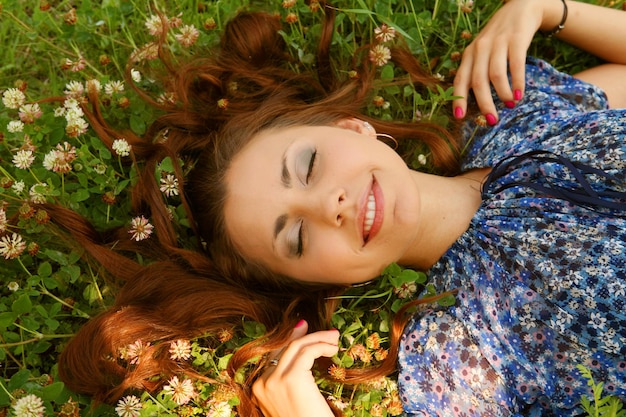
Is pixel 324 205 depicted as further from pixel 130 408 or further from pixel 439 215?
pixel 130 408

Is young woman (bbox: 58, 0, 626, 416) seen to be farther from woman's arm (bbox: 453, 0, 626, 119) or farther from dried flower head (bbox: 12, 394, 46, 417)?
dried flower head (bbox: 12, 394, 46, 417)

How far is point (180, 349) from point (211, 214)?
2.38ft

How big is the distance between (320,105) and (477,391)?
1.76 metres

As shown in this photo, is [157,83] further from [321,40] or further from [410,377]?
[410,377]

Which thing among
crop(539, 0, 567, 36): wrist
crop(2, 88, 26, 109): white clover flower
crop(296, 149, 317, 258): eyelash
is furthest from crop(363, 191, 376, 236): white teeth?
crop(2, 88, 26, 109): white clover flower

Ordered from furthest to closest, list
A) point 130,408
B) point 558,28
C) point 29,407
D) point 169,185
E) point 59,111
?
1. point 558,28
2. point 59,111
3. point 169,185
4. point 130,408
5. point 29,407

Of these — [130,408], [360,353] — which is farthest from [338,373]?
[130,408]

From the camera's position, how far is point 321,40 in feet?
11.5

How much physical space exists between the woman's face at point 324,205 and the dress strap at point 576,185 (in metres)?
0.59

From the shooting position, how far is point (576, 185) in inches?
116

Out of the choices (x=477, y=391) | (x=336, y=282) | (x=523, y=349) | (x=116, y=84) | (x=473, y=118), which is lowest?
(x=477, y=391)

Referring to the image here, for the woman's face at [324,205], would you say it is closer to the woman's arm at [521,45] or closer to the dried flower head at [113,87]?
the woman's arm at [521,45]

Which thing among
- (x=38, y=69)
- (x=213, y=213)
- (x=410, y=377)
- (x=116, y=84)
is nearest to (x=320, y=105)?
(x=213, y=213)

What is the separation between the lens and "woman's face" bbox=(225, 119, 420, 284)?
2713 mm
